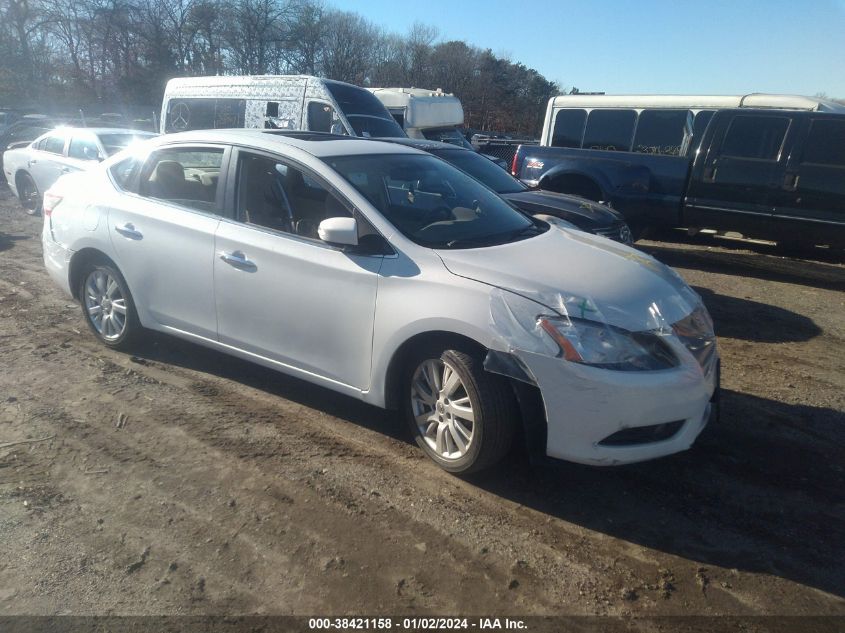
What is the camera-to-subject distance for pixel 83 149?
11.6m

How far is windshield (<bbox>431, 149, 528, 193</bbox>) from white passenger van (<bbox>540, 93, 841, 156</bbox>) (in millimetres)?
3814

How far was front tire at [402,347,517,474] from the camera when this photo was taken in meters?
3.35

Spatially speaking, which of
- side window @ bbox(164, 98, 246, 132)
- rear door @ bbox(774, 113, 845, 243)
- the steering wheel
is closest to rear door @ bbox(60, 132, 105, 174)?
side window @ bbox(164, 98, 246, 132)

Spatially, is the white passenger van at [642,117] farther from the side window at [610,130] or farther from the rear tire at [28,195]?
the rear tire at [28,195]

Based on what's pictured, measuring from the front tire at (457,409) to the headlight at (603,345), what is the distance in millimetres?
373

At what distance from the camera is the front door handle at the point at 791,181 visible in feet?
27.8

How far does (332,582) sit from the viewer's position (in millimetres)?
2793

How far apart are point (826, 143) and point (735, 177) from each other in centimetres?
109

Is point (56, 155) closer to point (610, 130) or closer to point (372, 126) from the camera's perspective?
point (372, 126)

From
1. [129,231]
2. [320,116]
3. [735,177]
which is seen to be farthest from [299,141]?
[320,116]

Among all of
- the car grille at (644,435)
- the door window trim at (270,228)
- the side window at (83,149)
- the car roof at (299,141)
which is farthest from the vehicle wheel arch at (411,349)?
the side window at (83,149)

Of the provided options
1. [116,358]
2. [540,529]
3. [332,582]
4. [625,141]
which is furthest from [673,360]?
[625,141]

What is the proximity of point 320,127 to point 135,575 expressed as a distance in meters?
10.1

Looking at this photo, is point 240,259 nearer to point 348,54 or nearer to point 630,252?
point 630,252
